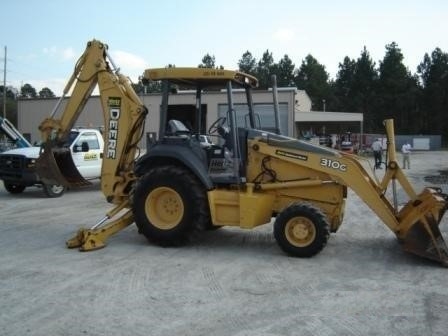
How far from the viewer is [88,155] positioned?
17.0 meters

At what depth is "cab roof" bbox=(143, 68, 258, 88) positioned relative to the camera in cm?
859

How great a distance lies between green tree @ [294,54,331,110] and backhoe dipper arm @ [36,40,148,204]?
9006 centimetres

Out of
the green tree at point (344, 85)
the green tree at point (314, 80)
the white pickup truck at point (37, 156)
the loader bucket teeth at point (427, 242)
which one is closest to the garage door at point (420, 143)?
the green tree at point (344, 85)

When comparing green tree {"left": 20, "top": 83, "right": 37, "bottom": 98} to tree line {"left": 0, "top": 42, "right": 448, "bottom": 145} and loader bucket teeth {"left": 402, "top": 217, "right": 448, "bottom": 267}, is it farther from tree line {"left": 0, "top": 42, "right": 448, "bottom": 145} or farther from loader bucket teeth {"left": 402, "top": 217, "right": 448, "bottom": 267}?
loader bucket teeth {"left": 402, "top": 217, "right": 448, "bottom": 267}

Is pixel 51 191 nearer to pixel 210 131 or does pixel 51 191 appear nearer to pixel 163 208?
pixel 163 208

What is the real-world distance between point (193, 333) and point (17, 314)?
1.83 m

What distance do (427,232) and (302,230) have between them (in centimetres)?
169

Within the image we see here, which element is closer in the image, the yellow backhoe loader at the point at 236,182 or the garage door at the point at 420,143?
the yellow backhoe loader at the point at 236,182

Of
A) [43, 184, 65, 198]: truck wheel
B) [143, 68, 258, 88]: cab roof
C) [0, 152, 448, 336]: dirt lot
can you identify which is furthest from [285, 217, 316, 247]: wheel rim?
[43, 184, 65, 198]: truck wheel

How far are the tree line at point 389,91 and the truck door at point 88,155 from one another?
61953 mm

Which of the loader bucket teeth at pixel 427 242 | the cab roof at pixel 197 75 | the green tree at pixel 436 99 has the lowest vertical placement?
the loader bucket teeth at pixel 427 242

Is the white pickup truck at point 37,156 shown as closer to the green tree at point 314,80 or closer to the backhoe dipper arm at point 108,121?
the backhoe dipper arm at point 108,121

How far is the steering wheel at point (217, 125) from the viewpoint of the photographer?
867 cm

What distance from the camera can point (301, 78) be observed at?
356 feet
